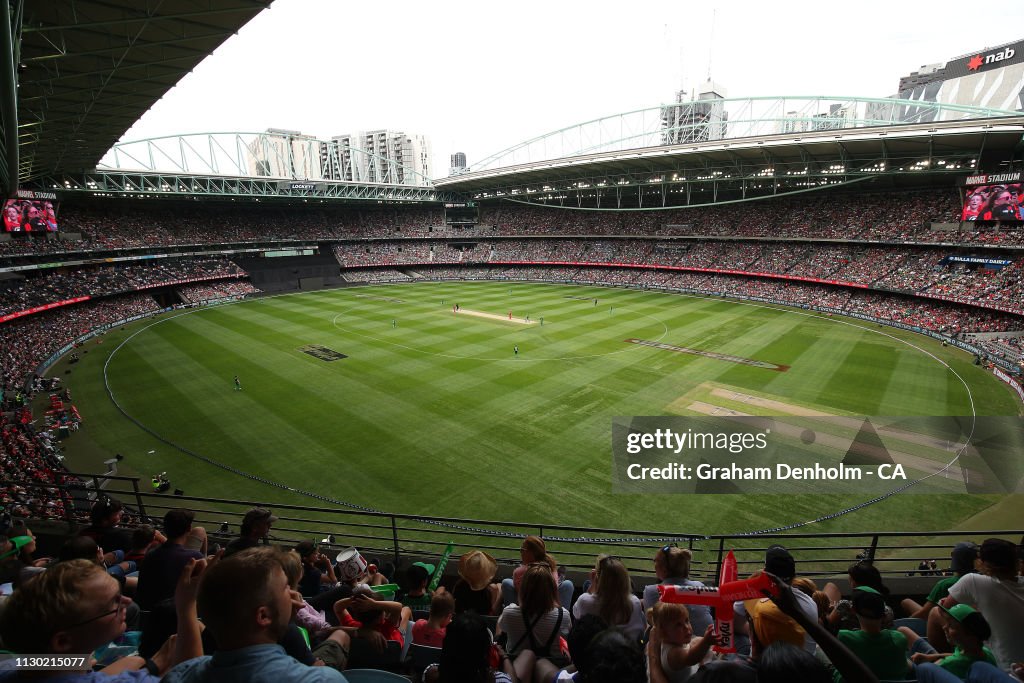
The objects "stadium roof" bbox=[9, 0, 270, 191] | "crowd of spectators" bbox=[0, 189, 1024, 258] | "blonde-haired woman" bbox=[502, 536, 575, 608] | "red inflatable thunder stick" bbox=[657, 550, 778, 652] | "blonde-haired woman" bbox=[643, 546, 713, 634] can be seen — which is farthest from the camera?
"crowd of spectators" bbox=[0, 189, 1024, 258]

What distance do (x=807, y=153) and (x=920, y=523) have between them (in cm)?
4479

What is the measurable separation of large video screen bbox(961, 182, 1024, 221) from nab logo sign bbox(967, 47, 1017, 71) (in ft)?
63.8

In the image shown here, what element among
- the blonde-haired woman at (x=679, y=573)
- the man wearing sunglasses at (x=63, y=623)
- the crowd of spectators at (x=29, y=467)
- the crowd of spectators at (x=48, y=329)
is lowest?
the crowd of spectators at (x=29, y=467)

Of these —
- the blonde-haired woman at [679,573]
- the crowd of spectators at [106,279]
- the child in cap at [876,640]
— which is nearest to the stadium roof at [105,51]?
the blonde-haired woman at [679,573]

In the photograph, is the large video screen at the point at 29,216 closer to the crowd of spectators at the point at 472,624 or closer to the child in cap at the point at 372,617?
the crowd of spectators at the point at 472,624

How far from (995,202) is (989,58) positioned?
77.9 ft

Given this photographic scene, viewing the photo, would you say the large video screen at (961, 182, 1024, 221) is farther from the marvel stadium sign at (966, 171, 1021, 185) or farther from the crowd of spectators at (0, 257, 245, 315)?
the crowd of spectators at (0, 257, 245, 315)

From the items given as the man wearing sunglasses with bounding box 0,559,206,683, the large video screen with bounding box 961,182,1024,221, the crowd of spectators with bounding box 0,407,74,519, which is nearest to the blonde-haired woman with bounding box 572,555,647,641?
the man wearing sunglasses with bounding box 0,559,206,683

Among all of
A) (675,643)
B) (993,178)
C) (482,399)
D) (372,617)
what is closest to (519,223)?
(993,178)

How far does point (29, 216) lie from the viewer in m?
47.2

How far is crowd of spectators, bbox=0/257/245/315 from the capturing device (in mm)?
42097

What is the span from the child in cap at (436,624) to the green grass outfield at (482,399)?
38.2ft

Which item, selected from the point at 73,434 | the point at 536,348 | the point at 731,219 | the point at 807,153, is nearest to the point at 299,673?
the point at 73,434

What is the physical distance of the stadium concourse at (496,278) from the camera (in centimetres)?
371
